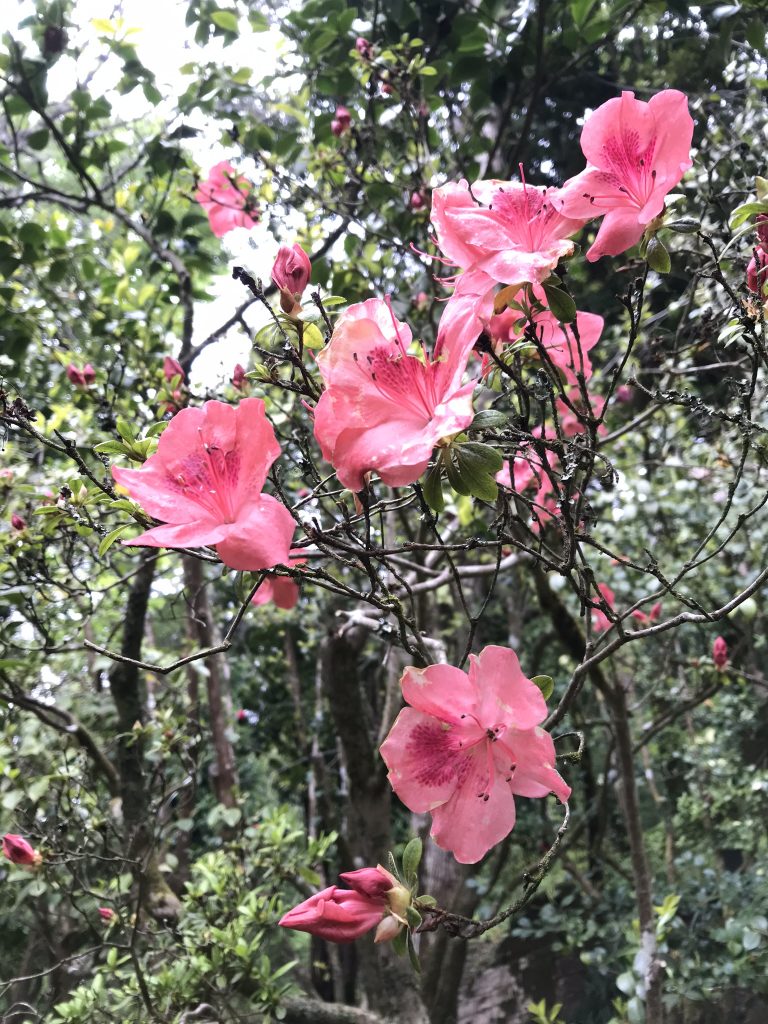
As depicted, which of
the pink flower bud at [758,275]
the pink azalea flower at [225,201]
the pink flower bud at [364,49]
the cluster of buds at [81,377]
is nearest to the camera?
the pink flower bud at [758,275]

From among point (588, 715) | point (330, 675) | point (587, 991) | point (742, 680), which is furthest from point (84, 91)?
point (588, 715)

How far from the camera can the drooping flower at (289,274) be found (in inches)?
30.8

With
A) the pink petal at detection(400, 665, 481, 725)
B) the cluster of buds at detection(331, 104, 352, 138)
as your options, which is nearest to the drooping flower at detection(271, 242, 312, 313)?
the pink petal at detection(400, 665, 481, 725)

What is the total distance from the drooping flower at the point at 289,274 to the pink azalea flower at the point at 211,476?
17cm

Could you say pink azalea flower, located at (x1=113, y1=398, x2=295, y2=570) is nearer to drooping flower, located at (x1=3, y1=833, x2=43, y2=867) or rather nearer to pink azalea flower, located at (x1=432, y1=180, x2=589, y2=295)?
pink azalea flower, located at (x1=432, y1=180, x2=589, y2=295)

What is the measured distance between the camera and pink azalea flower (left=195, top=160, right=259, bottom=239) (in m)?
2.06

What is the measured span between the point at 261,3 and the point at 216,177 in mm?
1394

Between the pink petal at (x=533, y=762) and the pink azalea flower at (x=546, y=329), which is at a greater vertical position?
the pink azalea flower at (x=546, y=329)

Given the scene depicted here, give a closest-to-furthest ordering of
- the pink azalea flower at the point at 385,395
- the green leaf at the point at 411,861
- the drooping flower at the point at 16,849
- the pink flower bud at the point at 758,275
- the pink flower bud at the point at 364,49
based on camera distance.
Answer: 1. the pink azalea flower at the point at 385,395
2. the green leaf at the point at 411,861
3. the pink flower bud at the point at 758,275
4. the drooping flower at the point at 16,849
5. the pink flower bud at the point at 364,49

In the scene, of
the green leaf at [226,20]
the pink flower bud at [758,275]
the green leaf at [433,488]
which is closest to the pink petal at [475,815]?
the green leaf at [433,488]

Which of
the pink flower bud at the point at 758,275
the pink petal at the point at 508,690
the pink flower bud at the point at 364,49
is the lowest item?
Result: the pink petal at the point at 508,690

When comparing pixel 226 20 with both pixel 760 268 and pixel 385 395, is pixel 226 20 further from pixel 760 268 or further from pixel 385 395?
pixel 385 395

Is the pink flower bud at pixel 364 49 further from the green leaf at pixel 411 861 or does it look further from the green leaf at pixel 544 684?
the green leaf at pixel 411 861

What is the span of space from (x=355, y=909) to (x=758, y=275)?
0.75 metres
